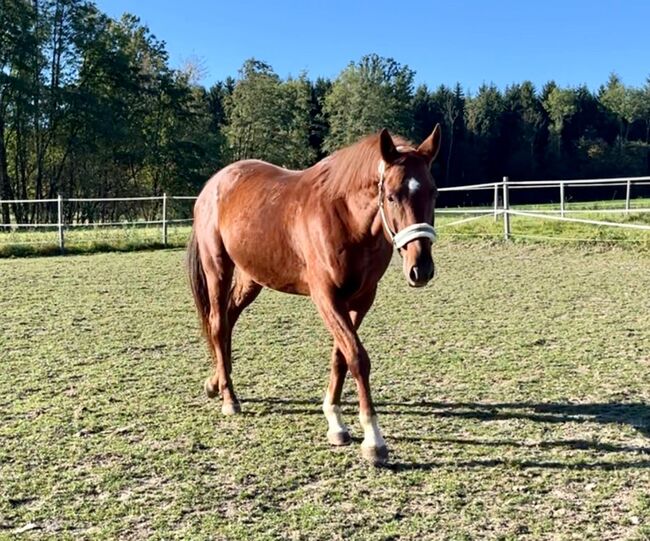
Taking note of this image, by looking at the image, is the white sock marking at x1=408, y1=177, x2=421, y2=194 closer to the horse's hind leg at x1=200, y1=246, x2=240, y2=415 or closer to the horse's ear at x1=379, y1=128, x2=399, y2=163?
the horse's ear at x1=379, y1=128, x2=399, y2=163

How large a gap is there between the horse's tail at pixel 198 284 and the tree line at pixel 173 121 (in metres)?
22.8

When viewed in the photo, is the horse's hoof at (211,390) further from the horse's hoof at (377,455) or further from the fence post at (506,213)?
the fence post at (506,213)

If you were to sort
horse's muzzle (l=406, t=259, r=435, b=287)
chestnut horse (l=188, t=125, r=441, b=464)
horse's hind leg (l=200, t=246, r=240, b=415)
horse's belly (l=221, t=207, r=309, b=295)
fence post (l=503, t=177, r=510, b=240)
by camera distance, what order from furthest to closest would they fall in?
fence post (l=503, t=177, r=510, b=240) → horse's hind leg (l=200, t=246, r=240, b=415) → horse's belly (l=221, t=207, r=309, b=295) → chestnut horse (l=188, t=125, r=441, b=464) → horse's muzzle (l=406, t=259, r=435, b=287)

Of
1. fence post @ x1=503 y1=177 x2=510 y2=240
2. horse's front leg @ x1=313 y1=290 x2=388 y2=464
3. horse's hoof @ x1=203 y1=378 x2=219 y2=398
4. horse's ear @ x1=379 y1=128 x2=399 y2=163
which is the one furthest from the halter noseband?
fence post @ x1=503 y1=177 x2=510 y2=240

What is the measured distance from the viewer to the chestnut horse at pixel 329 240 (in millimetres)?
2496

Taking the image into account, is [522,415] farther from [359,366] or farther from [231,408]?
[231,408]

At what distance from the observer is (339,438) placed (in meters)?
2.89

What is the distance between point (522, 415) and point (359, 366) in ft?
3.75

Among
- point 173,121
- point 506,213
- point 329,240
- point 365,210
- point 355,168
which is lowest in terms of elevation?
point 329,240

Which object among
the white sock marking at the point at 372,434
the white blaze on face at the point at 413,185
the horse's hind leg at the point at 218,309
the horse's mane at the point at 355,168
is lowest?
the white sock marking at the point at 372,434

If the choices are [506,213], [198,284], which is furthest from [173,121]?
[198,284]

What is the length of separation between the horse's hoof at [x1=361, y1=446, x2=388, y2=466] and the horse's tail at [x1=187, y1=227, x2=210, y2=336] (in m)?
1.57

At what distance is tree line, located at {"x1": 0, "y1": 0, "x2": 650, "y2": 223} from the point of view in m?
24.7

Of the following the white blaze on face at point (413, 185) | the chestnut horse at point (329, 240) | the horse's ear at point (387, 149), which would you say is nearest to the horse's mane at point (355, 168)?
the chestnut horse at point (329, 240)
